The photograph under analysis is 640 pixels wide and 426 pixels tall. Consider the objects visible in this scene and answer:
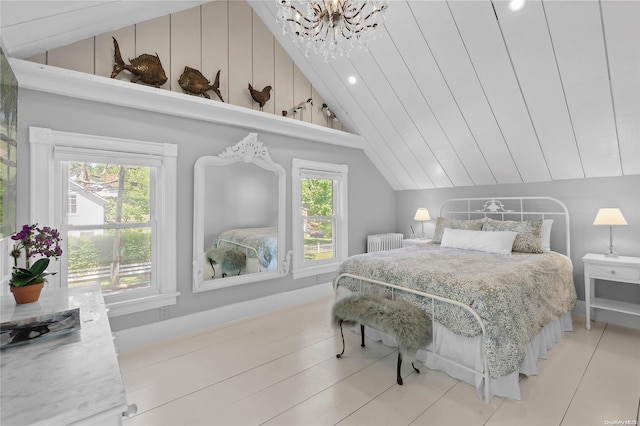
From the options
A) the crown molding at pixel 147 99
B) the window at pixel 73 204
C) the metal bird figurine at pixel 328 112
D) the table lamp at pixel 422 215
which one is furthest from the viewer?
the table lamp at pixel 422 215

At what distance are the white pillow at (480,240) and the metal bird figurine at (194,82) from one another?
10.8ft

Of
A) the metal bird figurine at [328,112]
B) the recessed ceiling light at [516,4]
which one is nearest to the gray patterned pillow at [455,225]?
the metal bird figurine at [328,112]

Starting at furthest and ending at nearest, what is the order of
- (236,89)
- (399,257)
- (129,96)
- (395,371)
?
(236,89) → (399,257) → (129,96) → (395,371)

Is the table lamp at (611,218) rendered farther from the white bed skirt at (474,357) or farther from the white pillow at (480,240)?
the white bed skirt at (474,357)

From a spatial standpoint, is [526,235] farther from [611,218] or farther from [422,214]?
[422,214]

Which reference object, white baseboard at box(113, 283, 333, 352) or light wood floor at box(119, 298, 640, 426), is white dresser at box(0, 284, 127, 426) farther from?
white baseboard at box(113, 283, 333, 352)

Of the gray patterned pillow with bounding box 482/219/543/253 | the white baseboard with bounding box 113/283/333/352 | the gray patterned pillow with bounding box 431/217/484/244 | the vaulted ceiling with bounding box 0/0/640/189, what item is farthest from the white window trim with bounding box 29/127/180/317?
the gray patterned pillow with bounding box 482/219/543/253

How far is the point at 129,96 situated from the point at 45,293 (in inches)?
72.7

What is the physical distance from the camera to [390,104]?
155 inches

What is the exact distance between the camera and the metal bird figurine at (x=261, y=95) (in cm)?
369

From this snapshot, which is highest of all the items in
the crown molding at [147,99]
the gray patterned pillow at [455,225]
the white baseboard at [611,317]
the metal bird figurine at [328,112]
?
the metal bird figurine at [328,112]

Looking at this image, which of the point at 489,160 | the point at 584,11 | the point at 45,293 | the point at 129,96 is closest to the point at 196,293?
the point at 45,293

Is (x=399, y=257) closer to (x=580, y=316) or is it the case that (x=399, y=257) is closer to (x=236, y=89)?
(x=580, y=316)

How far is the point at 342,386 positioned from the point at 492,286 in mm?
1311
